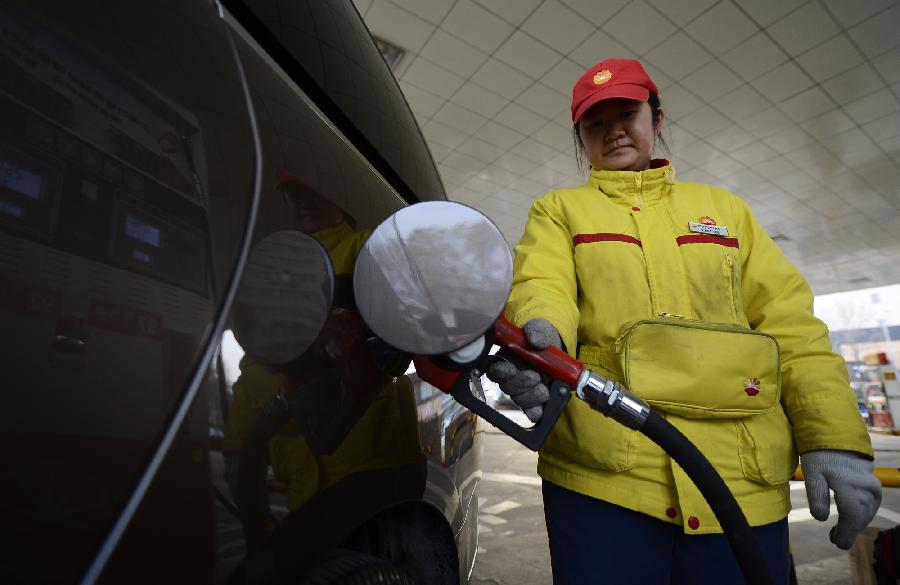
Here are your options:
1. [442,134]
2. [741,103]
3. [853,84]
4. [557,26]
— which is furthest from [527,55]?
[853,84]

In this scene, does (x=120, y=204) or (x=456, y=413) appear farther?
(x=456, y=413)

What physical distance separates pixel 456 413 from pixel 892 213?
10.1 m

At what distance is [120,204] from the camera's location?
34 cm

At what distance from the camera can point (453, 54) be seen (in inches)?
163

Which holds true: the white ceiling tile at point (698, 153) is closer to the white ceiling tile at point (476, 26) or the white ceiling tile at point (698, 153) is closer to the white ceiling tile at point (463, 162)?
the white ceiling tile at point (463, 162)

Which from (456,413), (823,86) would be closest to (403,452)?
(456,413)

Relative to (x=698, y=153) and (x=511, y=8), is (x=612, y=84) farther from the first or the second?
(x=698, y=153)

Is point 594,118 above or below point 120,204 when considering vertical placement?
above

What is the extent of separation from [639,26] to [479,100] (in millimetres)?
1597

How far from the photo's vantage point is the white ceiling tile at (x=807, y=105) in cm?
469

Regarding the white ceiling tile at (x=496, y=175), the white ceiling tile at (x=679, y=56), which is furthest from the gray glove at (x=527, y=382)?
the white ceiling tile at (x=496, y=175)

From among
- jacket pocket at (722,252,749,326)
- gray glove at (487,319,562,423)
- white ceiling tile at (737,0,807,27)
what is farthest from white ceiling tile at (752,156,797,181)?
gray glove at (487,319,562,423)

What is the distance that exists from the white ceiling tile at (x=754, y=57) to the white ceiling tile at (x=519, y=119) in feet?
5.83

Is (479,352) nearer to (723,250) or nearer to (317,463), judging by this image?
(317,463)
